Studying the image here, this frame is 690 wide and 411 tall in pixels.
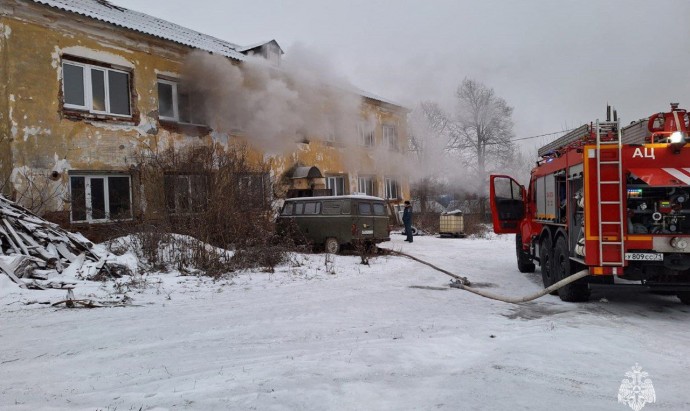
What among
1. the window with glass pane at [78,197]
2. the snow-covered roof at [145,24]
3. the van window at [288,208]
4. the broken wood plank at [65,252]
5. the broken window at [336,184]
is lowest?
the broken wood plank at [65,252]

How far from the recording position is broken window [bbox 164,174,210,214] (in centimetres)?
1124

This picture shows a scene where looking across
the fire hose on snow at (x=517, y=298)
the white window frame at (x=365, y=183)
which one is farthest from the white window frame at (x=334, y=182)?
the fire hose on snow at (x=517, y=298)

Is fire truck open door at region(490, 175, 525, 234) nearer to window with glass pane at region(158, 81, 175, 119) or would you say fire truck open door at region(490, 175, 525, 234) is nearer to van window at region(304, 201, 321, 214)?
van window at region(304, 201, 321, 214)

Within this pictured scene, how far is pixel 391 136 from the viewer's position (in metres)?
25.2

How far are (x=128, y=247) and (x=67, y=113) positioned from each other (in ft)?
16.1

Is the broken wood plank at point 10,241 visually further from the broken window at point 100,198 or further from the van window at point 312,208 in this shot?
the van window at point 312,208

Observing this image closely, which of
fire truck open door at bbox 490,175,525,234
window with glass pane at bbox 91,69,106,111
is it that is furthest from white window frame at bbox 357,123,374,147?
fire truck open door at bbox 490,175,525,234

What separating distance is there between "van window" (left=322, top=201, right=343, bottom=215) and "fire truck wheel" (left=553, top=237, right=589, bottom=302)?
659 cm

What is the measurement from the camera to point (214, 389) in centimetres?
366

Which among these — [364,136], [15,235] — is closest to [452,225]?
[364,136]

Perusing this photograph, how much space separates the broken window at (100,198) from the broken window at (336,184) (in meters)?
9.69

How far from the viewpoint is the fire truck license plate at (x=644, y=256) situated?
634 cm

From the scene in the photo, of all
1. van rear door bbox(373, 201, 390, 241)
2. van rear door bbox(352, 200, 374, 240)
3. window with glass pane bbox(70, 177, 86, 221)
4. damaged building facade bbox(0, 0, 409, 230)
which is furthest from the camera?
van rear door bbox(373, 201, 390, 241)

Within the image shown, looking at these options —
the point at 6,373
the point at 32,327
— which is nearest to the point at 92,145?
the point at 32,327
